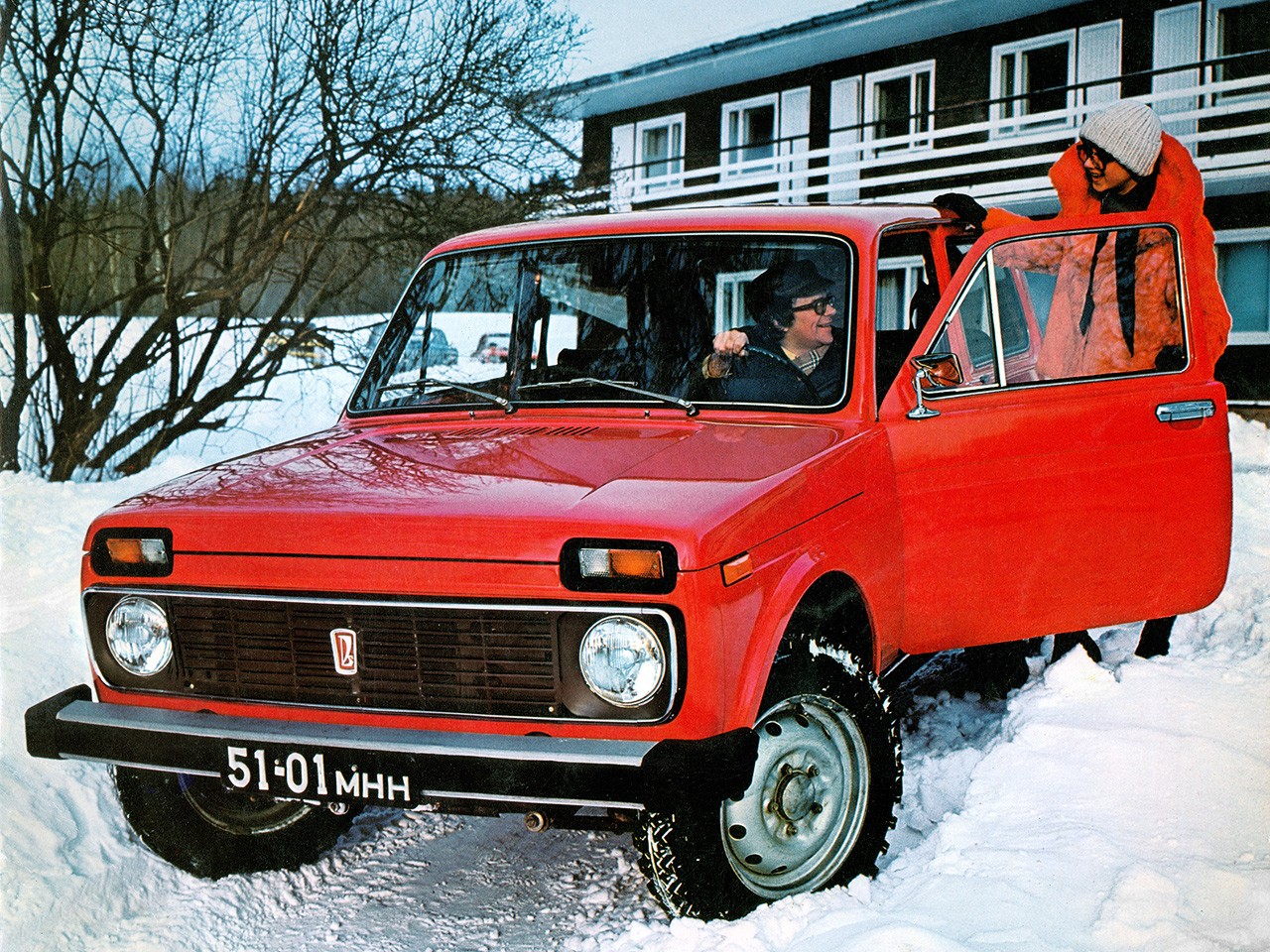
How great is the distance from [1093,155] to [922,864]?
9.30ft

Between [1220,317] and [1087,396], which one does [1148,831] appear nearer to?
[1087,396]

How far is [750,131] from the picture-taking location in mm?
15539

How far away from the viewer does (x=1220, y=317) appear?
4367 mm

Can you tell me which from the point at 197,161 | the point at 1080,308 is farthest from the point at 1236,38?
the point at 197,161

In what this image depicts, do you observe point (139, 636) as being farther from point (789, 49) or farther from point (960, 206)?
point (789, 49)

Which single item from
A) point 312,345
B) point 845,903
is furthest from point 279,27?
point 845,903

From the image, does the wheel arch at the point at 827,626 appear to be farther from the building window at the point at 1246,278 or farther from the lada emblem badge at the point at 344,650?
the building window at the point at 1246,278

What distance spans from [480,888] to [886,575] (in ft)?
5.18

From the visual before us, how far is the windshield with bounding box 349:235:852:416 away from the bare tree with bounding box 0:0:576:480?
314 cm

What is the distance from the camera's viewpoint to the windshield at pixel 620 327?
3.74 m

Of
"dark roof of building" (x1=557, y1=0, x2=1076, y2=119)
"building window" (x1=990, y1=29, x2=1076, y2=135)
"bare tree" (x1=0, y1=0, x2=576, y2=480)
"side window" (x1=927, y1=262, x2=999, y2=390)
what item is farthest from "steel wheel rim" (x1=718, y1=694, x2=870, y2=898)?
"building window" (x1=990, y1=29, x2=1076, y2=135)

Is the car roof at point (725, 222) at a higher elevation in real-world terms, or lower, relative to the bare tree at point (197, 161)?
lower

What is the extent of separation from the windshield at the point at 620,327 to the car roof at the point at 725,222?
0.15 ft

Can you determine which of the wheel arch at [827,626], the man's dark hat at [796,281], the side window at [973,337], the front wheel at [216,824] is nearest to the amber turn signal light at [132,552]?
Answer: the front wheel at [216,824]
